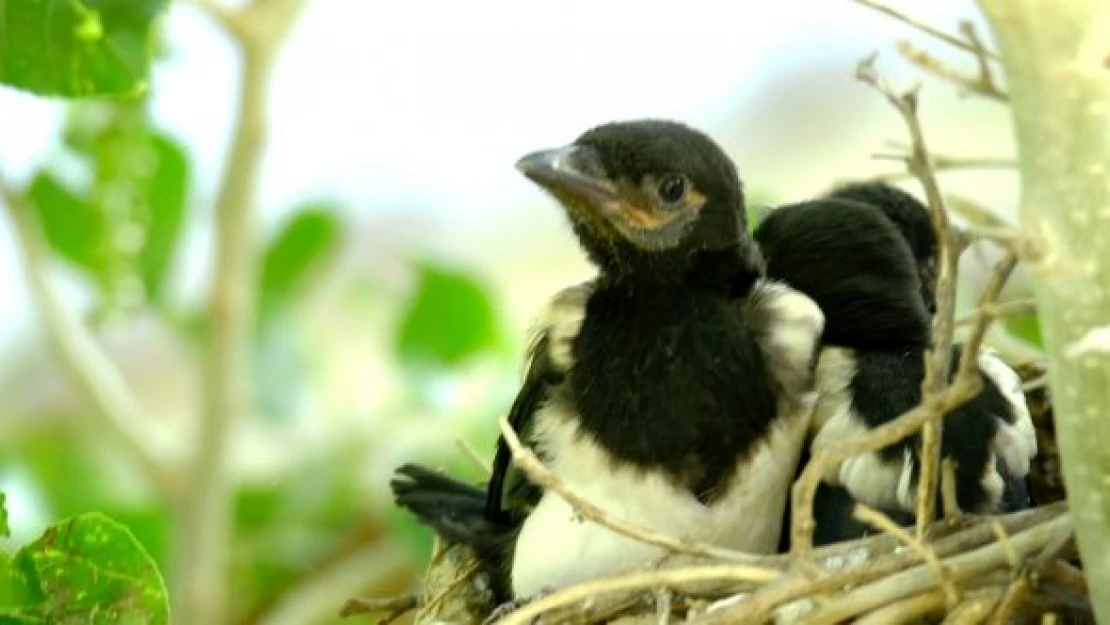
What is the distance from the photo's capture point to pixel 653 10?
418 centimetres

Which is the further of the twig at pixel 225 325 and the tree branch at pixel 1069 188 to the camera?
the twig at pixel 225 325

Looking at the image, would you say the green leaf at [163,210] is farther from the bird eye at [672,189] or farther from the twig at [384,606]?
the bird eye at [672,189]

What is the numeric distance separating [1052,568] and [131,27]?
0.73 metres

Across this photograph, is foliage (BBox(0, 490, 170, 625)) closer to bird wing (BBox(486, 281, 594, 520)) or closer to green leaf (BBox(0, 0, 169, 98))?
green leaf (BBox(0, 0, 169, 98))

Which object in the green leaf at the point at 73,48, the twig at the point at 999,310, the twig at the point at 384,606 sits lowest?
the twig at the point at 999,310

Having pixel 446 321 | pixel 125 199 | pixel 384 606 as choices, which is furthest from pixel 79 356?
pixel 384 606

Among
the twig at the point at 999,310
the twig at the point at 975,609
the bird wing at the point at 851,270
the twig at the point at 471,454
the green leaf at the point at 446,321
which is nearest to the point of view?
the twig at the point at 999,310

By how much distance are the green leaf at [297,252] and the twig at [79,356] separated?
1.68ft

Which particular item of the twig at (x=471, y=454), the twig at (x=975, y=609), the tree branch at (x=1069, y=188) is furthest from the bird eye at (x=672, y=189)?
the tree branch at (x=1069, y=188)

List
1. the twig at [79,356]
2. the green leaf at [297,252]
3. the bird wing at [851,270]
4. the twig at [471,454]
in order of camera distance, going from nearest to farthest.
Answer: the twig at [471,454]
the bird wing at [851,270]
the twig at [79,356]
the green leaf at [297,252]

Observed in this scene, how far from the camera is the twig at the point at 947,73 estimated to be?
105 cm

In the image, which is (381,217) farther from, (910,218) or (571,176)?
(571,176)

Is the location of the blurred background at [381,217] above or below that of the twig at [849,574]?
above

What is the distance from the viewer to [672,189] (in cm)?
159
